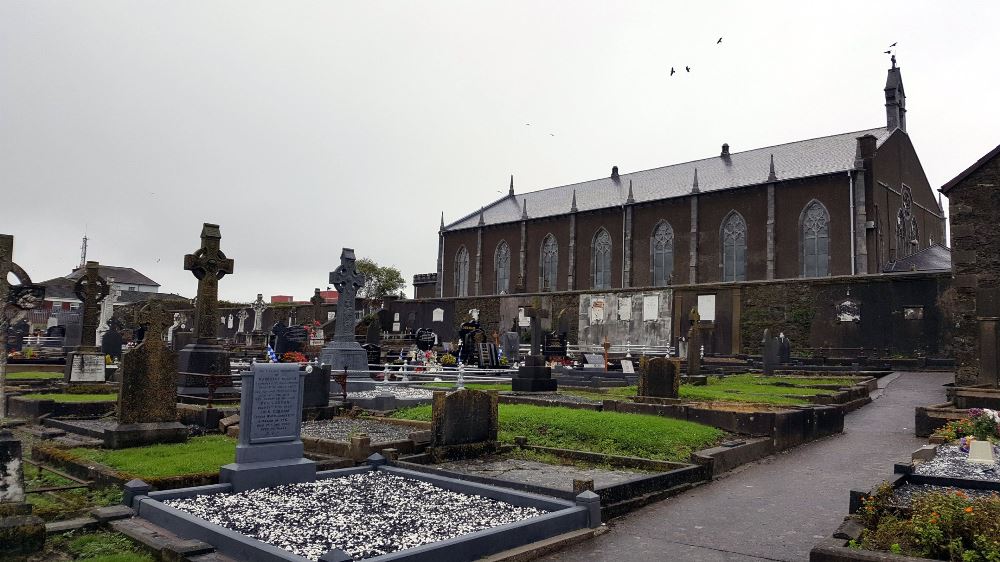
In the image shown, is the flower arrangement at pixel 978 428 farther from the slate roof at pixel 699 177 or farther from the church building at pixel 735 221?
the slate roof at pixel 699 177

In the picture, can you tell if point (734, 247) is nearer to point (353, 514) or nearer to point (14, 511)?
point (353, 514)

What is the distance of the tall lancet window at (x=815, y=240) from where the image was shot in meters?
39.4

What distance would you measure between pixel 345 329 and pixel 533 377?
6.32 m

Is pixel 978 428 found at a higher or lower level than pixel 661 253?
lower

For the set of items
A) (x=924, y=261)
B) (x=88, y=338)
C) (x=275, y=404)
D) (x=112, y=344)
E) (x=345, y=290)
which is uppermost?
(x=924, y=261)

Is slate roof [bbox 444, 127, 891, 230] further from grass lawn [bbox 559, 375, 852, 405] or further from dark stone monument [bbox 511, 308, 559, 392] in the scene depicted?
dark stone monument [bbox 511, 308, 559, 392]

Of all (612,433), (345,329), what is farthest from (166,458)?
(345,329)

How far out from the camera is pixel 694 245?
4512 centimetres

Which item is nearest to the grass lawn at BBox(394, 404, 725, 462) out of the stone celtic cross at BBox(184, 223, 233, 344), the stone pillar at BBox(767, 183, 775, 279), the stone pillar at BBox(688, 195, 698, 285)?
the stone celtic cross at BBox(184, 223, 233, 344)

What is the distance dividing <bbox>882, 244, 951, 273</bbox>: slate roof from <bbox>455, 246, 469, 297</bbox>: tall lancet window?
34.4 metres

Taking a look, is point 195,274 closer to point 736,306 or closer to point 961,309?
point 961,309

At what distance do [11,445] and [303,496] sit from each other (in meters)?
2.76

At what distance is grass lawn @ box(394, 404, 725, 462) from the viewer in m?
9.47

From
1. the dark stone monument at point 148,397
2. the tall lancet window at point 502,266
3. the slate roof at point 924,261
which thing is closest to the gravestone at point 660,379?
the dark stone monument at point 148,397
